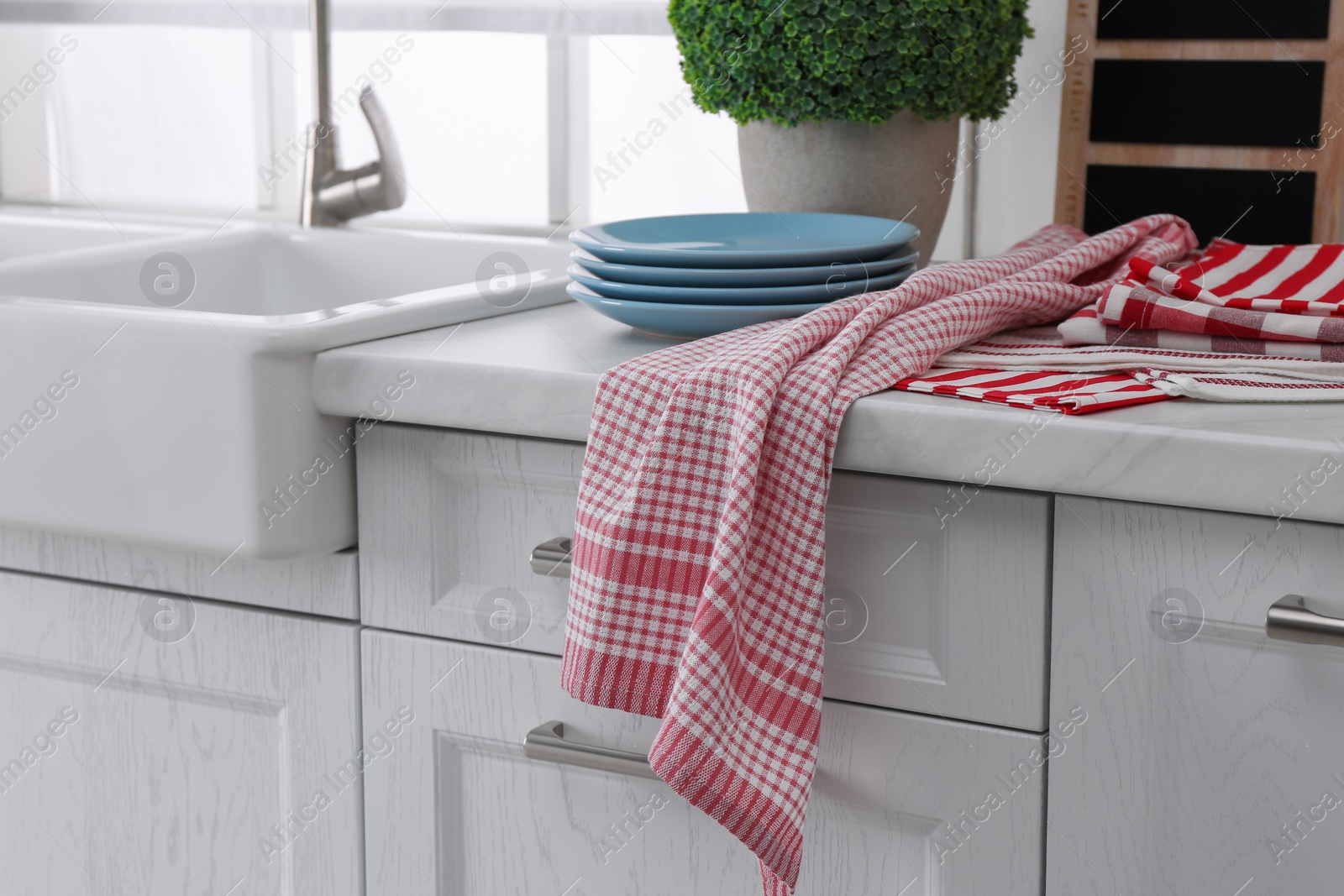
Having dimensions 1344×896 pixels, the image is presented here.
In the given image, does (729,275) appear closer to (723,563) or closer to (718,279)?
(718,279)

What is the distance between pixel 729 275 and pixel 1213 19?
0.60 metres

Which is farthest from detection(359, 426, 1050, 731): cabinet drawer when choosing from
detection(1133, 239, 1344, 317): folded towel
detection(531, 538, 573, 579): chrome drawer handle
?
detection(1133, 239, 1344, 317): folded towel

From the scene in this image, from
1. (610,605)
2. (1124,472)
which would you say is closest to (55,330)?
(610,605)

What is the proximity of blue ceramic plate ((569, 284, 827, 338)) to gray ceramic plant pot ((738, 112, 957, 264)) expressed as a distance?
298 mm

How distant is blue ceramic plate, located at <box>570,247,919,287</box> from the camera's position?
90 cm

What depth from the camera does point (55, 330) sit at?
912mm

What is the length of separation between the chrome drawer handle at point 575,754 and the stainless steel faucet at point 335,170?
78cm

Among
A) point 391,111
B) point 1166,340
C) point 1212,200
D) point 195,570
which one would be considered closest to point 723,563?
point 1166,340

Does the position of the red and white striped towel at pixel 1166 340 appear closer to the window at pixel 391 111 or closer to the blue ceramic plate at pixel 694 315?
the blue ceramic plate at pixel 694 315

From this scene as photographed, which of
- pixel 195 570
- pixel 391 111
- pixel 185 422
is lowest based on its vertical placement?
pixel 195 570

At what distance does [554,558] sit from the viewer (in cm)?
85

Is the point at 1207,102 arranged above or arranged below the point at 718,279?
above

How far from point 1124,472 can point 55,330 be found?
697 millimetres

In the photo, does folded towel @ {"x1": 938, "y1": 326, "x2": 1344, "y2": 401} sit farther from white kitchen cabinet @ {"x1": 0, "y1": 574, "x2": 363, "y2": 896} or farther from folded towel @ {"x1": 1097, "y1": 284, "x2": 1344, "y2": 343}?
white kitchen cabinet @ {"x1": 0, "y1": 574, "x2": 363, "y2": 896}
